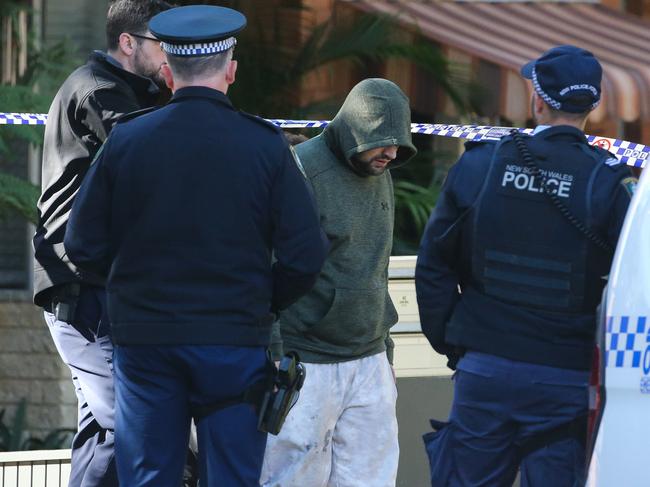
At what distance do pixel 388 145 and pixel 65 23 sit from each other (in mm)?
4579

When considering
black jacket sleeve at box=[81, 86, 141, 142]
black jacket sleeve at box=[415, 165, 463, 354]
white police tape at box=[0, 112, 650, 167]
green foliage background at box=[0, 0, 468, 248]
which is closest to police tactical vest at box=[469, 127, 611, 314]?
black jacket sleeve at box=[415, 165, 463, 354]

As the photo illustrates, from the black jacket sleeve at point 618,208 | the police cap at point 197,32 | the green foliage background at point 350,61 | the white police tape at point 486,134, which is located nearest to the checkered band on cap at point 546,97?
the black jacket sleeve at point 618,208

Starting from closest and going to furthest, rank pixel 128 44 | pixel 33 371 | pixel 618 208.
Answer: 1. pixel 618 208
2. pixel 128 44
3. pixel 33 371

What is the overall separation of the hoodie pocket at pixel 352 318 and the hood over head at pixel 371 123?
0.49 meters

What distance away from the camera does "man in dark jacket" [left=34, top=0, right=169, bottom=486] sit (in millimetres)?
4969

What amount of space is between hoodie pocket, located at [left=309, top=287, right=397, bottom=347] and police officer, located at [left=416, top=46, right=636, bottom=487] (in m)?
0.74

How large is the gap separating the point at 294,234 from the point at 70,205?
1.03 metres

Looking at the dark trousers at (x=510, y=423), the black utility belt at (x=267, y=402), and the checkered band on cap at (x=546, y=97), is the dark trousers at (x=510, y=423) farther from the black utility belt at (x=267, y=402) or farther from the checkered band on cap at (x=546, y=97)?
the checkered band on cap at (x=546, y=97)

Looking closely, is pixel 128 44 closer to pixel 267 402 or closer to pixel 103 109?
pixel 103 109

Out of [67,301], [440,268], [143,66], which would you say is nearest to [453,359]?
[440,268]

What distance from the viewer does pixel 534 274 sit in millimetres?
4449

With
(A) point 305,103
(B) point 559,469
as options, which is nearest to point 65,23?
(A) point 305,103

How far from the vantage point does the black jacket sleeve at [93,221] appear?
4.30m

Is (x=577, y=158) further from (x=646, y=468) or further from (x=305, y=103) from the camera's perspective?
(x=305, y=103)
